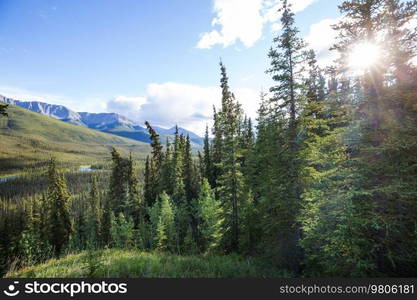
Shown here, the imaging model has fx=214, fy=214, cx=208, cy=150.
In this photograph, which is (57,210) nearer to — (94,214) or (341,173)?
(94,214)

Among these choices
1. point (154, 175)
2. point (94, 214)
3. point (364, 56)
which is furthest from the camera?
point (154, 175)

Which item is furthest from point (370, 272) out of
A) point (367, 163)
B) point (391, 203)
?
point (367, 163)

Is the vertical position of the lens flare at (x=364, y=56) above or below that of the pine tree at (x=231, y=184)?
above

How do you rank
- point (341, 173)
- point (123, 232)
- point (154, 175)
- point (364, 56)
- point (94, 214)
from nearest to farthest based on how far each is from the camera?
point (341, 173) → point (364, 56) → point (123, 232) → point (94, 214) → point (154, 175)

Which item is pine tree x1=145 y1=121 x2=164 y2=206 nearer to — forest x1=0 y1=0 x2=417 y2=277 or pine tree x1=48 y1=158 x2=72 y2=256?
pine tree x1=48 y1=158 x2=72 y2=256

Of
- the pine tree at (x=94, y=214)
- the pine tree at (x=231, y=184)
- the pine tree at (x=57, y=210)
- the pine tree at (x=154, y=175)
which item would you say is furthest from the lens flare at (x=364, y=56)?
the pine tree at (x=94, y=214)

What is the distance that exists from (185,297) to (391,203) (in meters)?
8.32

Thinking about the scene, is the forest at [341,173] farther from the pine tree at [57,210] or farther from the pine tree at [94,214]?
the pine tree at [94,214]

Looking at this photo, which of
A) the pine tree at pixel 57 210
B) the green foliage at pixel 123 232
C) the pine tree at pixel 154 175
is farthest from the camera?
the pine tree at pixel 154 175

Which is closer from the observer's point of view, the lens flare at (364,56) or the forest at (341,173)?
the forest at (341,173)

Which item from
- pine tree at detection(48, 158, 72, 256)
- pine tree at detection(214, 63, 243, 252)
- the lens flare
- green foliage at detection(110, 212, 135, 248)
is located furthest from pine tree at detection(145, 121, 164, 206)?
the lens flare

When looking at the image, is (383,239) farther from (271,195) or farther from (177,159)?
(177,159)

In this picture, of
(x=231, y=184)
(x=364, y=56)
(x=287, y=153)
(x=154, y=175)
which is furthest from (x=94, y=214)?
(x=364, y=56)

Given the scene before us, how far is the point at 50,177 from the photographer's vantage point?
36.5m
